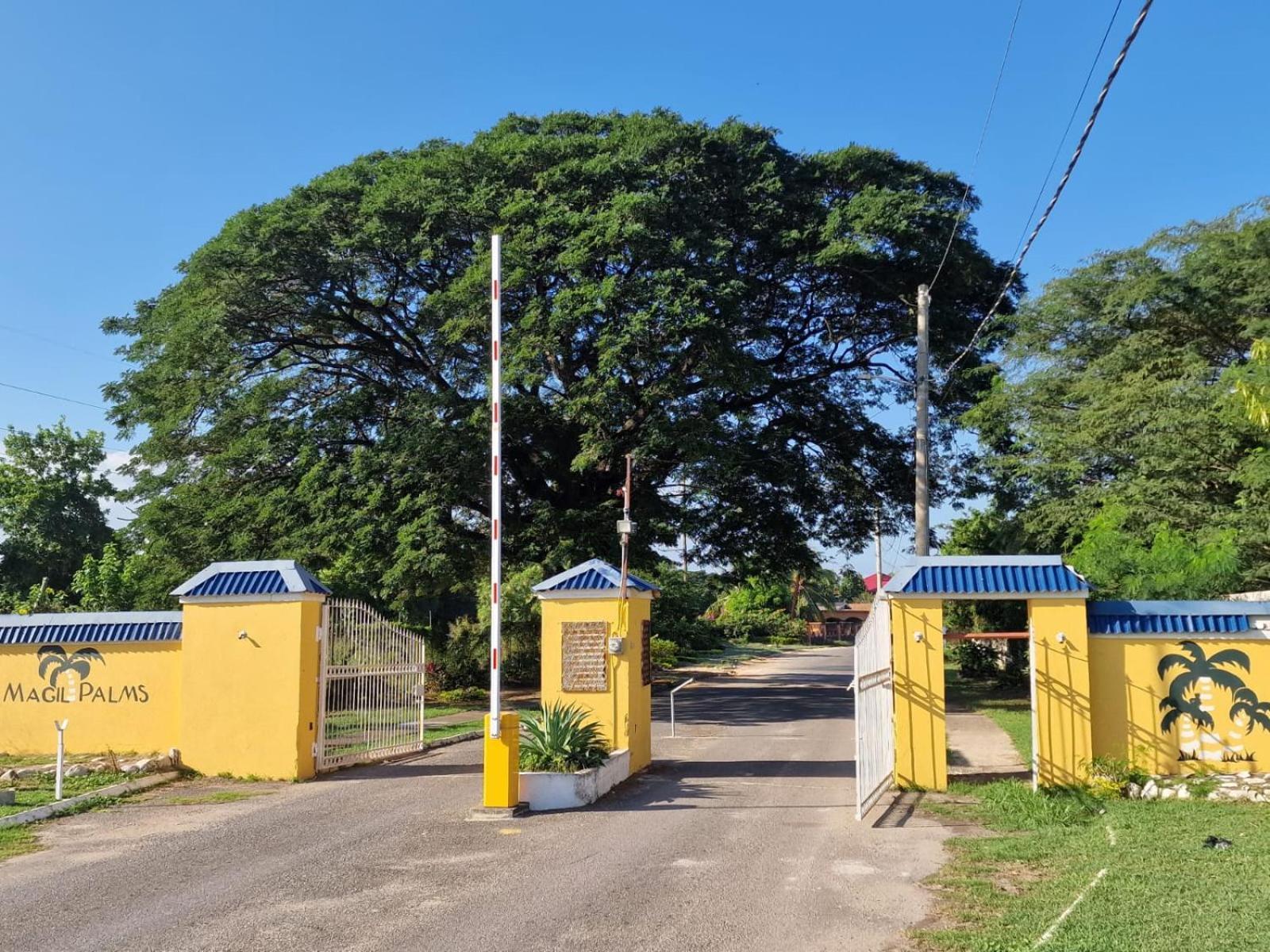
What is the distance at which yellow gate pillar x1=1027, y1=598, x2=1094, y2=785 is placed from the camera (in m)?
12.1

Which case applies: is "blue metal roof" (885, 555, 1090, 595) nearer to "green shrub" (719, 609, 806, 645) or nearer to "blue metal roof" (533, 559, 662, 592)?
"blue metal roof" (533, 559, 662, 592)

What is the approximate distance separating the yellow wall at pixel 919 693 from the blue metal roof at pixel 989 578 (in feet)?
0.76

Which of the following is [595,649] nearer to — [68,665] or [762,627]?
[68,665]

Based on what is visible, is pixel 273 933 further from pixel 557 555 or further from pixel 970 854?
pixel 557 555

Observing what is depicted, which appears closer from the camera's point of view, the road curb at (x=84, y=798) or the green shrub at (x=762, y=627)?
the road curb at (x=84, y=798)

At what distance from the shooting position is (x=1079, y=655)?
40.1ft

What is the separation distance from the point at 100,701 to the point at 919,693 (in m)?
11.4

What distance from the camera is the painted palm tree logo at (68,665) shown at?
15.2 meters

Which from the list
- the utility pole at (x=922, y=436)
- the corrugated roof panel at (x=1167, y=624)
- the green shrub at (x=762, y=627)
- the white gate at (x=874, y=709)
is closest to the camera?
the white gate at (x=874, y=709)

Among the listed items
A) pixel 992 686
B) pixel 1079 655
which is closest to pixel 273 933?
pixel 1079 655

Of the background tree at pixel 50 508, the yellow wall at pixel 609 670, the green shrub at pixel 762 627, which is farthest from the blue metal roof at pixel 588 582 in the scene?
the green shrub at pixel 762 627

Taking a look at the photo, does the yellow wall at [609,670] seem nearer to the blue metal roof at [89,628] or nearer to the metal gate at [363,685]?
the metal gate at [363,685]

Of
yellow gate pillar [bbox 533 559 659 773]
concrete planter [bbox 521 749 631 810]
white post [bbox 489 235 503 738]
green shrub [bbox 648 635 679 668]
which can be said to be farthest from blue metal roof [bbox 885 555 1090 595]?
green shrub [bbox 648 635 679 668]

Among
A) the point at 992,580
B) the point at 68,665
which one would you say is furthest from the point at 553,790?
the point at 68,665
